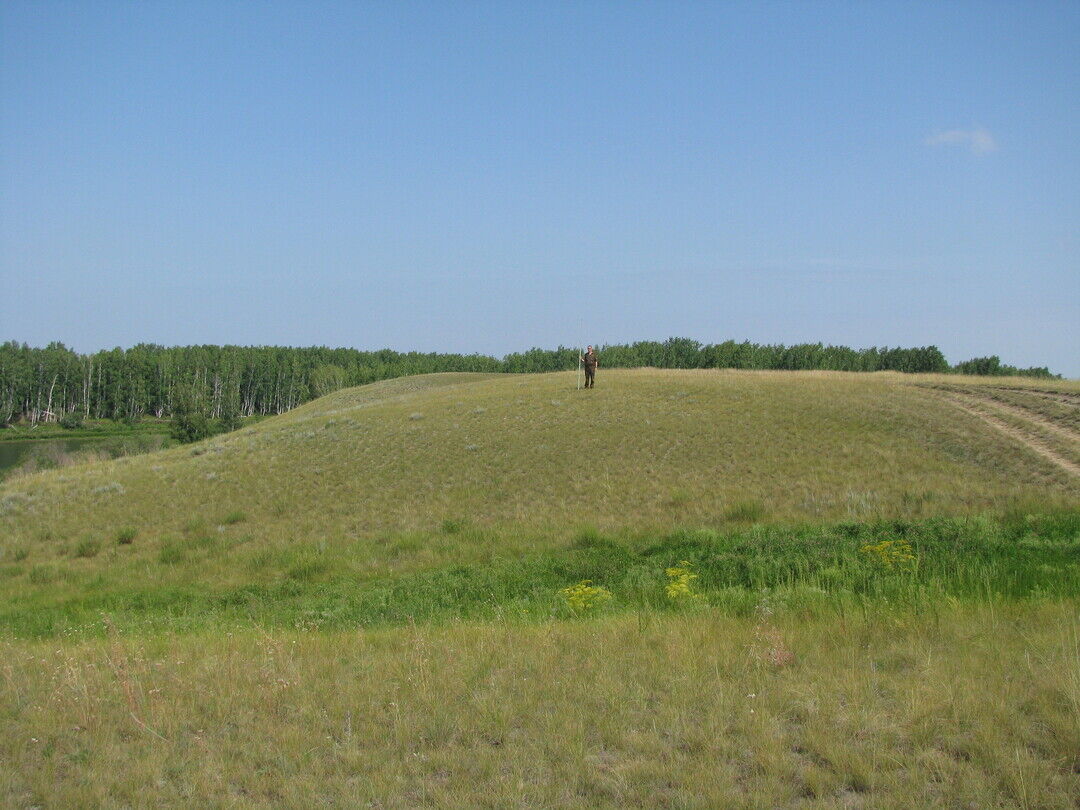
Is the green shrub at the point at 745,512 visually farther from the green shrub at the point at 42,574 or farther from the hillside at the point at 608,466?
the green shrub at the point at 42,574

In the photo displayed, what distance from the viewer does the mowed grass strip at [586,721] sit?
200 inches

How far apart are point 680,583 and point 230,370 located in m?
155

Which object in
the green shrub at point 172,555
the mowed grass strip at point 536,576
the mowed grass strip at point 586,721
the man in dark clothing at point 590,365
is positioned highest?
the man in dark clothing at point 590,365

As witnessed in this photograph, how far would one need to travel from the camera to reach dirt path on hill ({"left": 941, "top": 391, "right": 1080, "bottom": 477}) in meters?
21.8

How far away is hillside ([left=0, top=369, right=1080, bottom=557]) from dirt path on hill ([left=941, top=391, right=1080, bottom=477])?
0.43 feet

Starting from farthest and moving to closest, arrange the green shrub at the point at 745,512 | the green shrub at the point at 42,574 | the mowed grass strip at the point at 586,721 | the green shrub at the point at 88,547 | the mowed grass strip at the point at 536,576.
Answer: the green shrub at the point at 88,547 < the green shrub at the point at 745,512 < the green shrub at the point at 42,574 < the mowed grass strip at the point at 536,576 < the mowed grass strip at the point at 586,721

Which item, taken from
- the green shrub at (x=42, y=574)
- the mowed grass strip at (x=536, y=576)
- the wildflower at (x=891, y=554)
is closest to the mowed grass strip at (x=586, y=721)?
the mowed grass strip at (x=536, y=576)

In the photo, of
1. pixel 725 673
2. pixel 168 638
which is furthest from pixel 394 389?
pixel 725 673

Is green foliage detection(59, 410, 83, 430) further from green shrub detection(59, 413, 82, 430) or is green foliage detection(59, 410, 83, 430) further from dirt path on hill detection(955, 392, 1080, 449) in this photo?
dirt path on hill detection(955, 392, 1080, 449)

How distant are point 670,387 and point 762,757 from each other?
3234 centimetres

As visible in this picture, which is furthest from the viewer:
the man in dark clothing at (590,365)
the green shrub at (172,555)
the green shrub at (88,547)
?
the man in dark clothing at (590,365)

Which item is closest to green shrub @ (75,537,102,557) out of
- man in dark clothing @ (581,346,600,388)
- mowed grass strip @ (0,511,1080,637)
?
mowed grass strip @ (0,511,1080,637)

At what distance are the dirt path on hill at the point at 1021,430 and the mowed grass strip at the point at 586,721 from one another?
1618cm

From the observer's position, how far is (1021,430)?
994 inches
